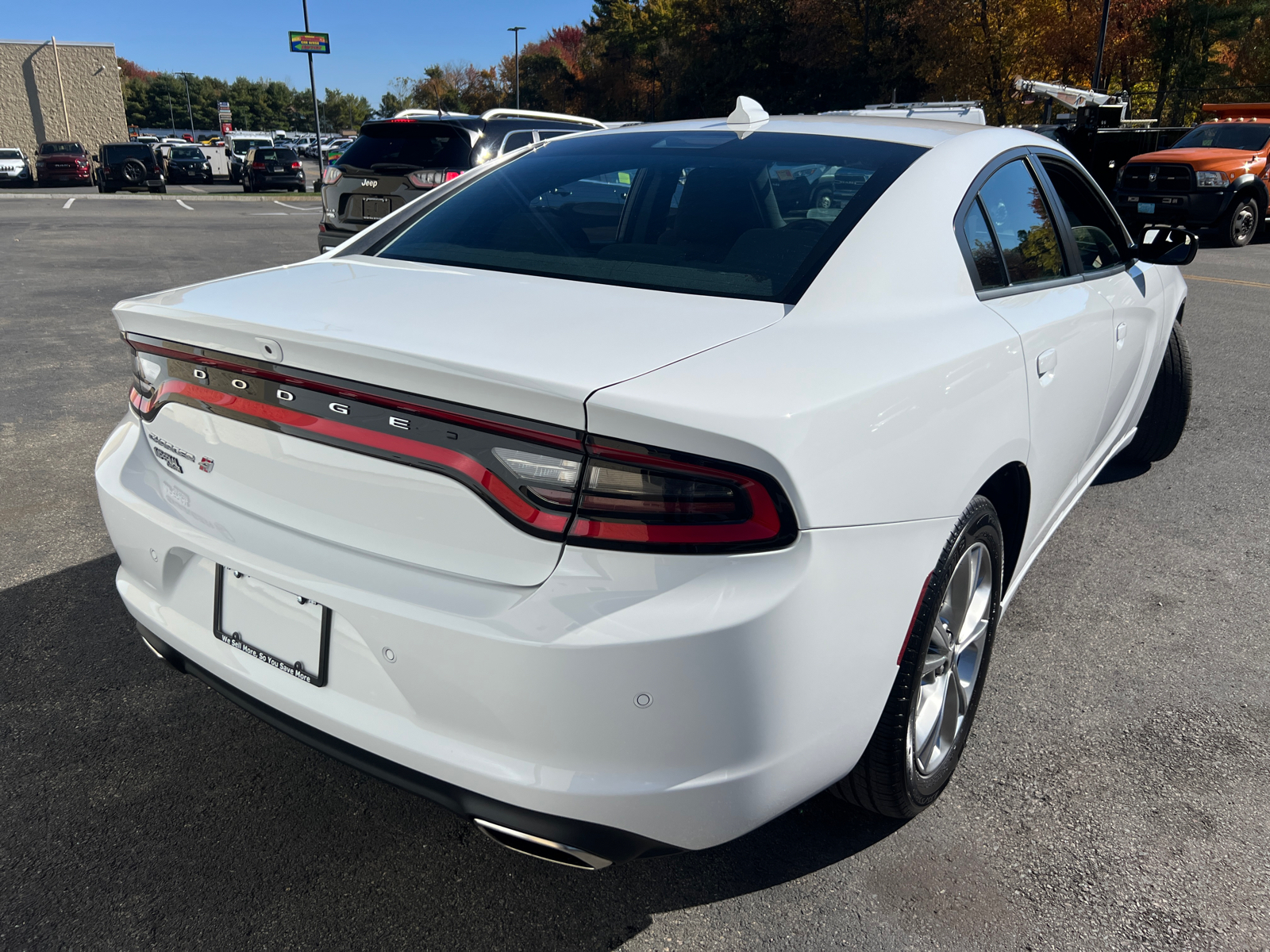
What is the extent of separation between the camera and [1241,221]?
15.5 meters

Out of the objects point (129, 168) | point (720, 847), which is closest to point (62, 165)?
point (129, 168)

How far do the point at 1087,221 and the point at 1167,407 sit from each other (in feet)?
5.42

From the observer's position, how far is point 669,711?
153cm

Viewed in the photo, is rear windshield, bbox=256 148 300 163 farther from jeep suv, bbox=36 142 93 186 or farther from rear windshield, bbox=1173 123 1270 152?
rear windshield, bbox=1173 123 1270 152

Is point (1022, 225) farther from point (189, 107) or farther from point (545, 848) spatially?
point (189, 107)

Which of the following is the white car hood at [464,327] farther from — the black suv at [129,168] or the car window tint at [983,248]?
the black suv at [129,168]

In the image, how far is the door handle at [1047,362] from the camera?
240 cm

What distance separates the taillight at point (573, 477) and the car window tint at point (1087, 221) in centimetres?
216

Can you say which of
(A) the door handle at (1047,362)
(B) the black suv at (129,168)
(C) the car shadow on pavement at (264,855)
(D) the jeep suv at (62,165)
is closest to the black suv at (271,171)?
(B) the black suv at (129,168)

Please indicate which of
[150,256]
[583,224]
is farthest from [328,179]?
[583,224]

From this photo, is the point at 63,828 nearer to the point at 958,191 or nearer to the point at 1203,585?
the point at 958,191

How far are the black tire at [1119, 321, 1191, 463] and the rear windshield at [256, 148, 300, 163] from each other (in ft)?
103

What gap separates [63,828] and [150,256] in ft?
41.5

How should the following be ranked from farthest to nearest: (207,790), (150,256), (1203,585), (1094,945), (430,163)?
1. (150,256)
2. (430,163)
3. (1203,585)
4. (207,790)
5. (1094,945)
